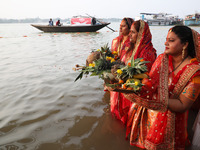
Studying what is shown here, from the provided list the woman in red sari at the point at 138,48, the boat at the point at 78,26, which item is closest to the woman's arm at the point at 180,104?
the woman in red sari at the point at 138,48

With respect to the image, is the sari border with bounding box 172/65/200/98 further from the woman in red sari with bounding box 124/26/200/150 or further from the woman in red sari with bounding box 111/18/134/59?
the woman in red sari with bounding box 111/18/134/59

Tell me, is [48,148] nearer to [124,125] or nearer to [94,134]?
[94,134]

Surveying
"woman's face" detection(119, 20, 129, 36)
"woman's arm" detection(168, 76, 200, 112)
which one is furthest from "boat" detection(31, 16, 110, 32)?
"woman's arm" detection(168, 76, 200, 112)

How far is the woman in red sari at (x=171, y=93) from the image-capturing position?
158 centimetres

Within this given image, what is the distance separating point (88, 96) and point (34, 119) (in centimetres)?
141

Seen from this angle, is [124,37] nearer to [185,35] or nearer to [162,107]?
[185,35]

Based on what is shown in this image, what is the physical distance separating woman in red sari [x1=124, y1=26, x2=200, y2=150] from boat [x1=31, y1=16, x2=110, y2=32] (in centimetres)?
2337

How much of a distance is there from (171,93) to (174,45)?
0.56 m

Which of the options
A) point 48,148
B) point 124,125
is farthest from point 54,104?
point 124,125

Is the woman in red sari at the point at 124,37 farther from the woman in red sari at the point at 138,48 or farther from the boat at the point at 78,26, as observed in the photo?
the boat at the point at 78,26

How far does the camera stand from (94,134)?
2.51 m

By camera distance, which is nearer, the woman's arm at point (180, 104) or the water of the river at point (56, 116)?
the woman's arm at point (180, 104)

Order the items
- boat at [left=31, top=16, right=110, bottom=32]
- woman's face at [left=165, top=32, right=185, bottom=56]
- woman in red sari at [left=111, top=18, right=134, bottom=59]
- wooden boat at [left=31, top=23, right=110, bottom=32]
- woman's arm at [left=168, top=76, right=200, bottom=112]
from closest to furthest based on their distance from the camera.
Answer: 1. woman's arm at [left=168, top=76, right=200, bottom=112]
2. woman's face at [left=165, top=32, right=185, bottom=56]
3. woman in red sari at [left=111, top=18, right=134, bottom=59]
4. wooden boat at [left=31, top=23, right=110, bottom=32]
5. boat at [left=31, top=16, right=110, bottom=32]

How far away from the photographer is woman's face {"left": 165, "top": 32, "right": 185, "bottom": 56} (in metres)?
1.67
